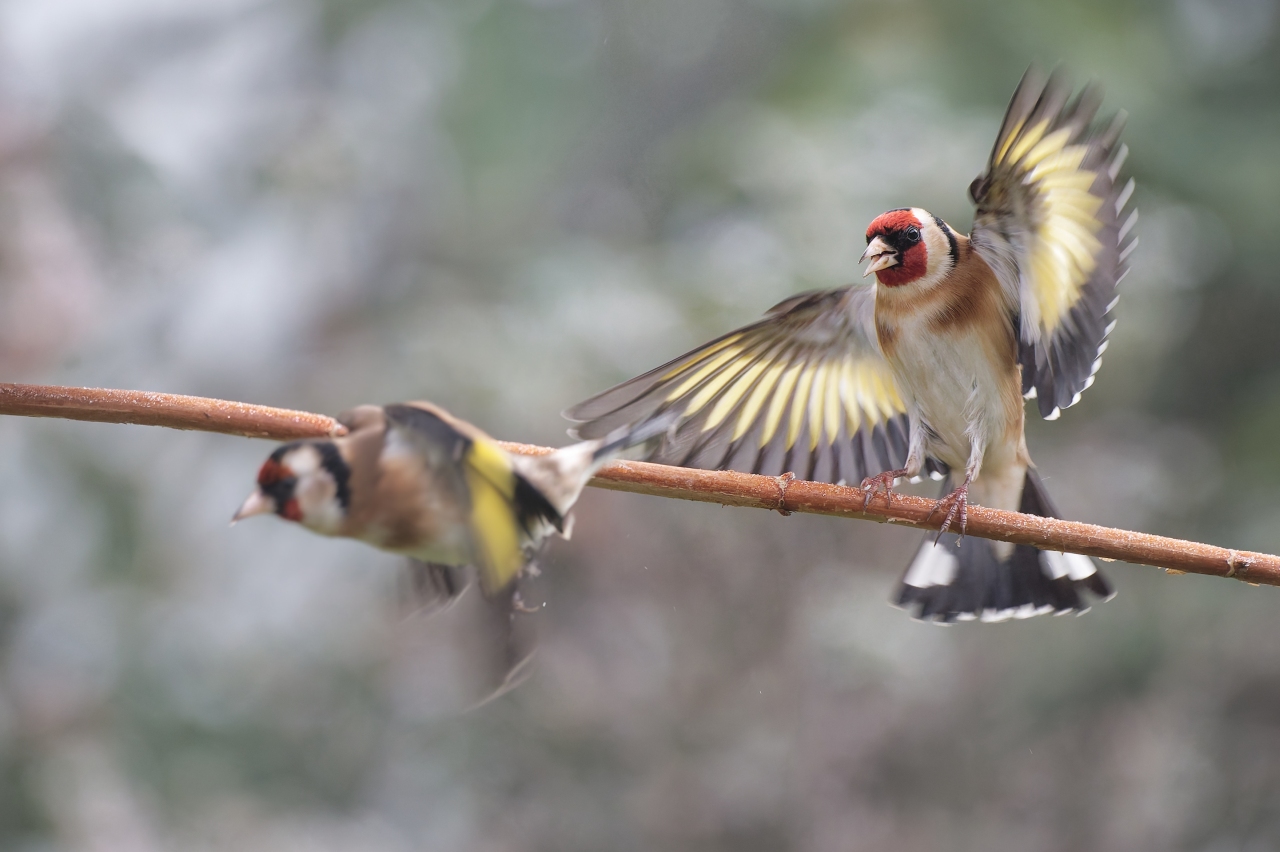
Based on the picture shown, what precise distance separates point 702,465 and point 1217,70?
4989 millimetres

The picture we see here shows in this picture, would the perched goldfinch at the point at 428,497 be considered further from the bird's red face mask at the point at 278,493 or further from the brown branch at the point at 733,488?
the brown branch at the point at 733,488

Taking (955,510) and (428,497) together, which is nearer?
(428,497)

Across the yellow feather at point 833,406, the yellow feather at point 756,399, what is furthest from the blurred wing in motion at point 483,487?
the yellow feather at point 833,406

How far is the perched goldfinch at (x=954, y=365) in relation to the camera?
1.89 m

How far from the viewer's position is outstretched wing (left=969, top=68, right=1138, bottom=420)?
1.74 m

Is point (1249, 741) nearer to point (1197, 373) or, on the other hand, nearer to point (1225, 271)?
point (1197, 373)

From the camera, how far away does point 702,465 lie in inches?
88.0

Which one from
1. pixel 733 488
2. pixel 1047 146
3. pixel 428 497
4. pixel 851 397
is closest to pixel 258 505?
pixel 428 497

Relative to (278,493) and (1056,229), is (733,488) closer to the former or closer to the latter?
(278,493)

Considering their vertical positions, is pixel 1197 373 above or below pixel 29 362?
above

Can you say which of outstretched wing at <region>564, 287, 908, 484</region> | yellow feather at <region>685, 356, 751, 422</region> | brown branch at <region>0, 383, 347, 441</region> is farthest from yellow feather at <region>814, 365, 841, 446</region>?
brown branch at <region>0, 383, 347, 441</region>

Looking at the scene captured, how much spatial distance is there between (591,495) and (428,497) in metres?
3.63

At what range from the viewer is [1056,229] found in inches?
79.2

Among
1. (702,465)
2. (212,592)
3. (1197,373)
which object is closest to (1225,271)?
(1197,373)
